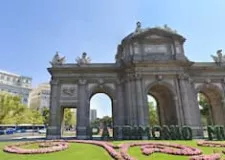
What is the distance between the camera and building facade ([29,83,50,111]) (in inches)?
4616

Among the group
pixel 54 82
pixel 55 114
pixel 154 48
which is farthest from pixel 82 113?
pixel 154 48

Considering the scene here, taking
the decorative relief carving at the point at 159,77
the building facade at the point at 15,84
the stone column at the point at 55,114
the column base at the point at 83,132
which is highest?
the building facade at the point at 15,84

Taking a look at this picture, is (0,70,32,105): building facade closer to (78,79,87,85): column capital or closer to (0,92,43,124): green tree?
(0,92,43,124): green tree

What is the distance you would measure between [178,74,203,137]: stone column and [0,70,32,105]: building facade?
303 ft

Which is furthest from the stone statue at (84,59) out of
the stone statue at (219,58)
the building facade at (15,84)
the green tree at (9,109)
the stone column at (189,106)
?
the building facade at (15,84)

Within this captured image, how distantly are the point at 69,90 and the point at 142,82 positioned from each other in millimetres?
Answer: 11335

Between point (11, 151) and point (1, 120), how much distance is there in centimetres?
4735

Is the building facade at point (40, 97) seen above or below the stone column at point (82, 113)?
above

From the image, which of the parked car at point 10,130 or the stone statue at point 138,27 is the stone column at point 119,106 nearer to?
the stone statue at point 138,27

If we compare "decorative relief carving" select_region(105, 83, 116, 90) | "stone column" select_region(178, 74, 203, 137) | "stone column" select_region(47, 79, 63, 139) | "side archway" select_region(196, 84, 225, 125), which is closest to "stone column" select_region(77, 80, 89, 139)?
"stone column" select_region(47, 79, 63, 139)

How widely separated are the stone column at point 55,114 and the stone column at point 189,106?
18030mm

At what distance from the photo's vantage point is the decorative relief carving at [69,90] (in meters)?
30.5

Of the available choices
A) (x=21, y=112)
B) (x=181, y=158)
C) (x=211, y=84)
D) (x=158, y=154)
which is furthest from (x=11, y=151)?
(x=21, y=112)

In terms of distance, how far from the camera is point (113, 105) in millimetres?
30344
